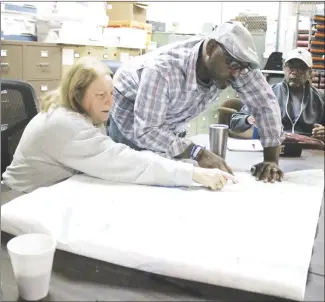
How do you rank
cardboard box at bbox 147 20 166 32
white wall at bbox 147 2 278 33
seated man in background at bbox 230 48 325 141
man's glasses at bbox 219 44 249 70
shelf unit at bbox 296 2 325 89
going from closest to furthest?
man's glasses at bbox 219 44 249 70
seated man in background at bbox 230 48 325 141
white wall at bbox 147 2 278 33
shelf unit at bbox 296 2 325 89
cardboard box at bbox 147 20 166 32

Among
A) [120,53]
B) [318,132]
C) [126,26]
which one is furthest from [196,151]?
[126,26]

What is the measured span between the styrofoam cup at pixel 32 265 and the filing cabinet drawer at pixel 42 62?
2.16 m

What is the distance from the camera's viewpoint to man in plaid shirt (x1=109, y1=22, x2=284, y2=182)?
98 cm

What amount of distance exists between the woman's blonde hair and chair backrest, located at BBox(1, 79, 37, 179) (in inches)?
13.9

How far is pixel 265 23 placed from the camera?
256 centimetres

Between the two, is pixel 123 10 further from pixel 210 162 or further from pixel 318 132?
pixel 210 162

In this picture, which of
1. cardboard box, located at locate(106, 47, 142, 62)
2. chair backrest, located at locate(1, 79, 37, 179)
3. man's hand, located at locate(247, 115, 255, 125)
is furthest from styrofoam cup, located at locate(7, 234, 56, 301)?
cardboard box, located at locate(106, 47, 142, 62)

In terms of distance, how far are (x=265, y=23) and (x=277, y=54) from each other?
0.84ft

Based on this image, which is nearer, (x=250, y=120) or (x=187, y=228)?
(x=187, y=228)

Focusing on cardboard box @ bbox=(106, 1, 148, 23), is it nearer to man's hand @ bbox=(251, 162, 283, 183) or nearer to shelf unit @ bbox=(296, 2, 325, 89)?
shelf unit @ bbox=(296, 2, 325, 89)

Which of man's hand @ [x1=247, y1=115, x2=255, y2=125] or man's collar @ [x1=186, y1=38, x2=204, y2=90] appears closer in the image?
man's collar @ [x1=186, y1=38, x2=204, y2=90]

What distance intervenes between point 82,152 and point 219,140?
0.49 metres

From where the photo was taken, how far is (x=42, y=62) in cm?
257

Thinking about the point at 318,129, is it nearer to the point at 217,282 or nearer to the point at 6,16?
the point at 217,282
